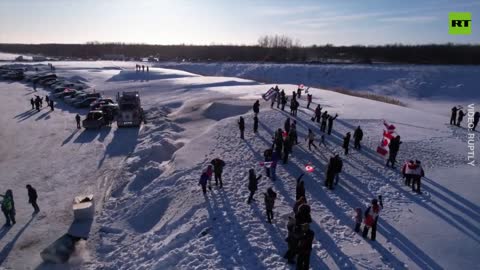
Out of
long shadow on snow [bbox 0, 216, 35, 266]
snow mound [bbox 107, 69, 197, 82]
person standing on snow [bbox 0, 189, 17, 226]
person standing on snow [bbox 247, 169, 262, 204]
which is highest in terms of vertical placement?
snow mound [bbox 107, 69, 197, 82]

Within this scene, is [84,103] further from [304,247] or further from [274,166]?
[304,247]

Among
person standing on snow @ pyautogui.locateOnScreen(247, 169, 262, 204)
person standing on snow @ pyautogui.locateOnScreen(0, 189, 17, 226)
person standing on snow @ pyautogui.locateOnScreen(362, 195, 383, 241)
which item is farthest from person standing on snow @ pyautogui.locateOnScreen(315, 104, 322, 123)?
person standing on snow @ pyautogui.locateOnScreen(0, 189, 17, 226)

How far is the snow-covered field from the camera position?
37.8ft

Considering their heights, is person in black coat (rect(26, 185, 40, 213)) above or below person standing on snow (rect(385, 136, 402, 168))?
below

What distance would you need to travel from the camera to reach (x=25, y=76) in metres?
63.7

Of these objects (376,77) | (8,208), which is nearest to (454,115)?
(8,208)

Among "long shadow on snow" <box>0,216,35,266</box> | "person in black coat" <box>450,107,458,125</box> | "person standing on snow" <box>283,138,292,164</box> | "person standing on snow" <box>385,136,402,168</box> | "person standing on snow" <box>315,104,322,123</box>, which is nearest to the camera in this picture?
"long shadow on snow" <box>0,216,35,266</box>

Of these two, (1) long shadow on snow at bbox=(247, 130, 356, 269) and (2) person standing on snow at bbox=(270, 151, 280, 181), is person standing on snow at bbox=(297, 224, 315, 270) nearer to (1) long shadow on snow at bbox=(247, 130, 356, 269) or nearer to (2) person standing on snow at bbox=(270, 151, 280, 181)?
(1) long shadow on snow at bbox=(247, 130, 356, 269)

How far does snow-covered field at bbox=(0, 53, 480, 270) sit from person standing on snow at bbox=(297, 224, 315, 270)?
647mm

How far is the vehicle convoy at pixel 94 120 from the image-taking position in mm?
29016

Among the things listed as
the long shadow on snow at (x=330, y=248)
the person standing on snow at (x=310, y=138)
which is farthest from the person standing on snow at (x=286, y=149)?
the long shadow on snow at (x=330, y=248)

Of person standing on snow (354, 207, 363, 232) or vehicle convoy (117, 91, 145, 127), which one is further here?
vehicle convoy (117, 91, 145, 127)

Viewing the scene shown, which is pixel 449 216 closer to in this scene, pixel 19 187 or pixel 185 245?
pixel 185 245

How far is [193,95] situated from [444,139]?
2514 centimetres
